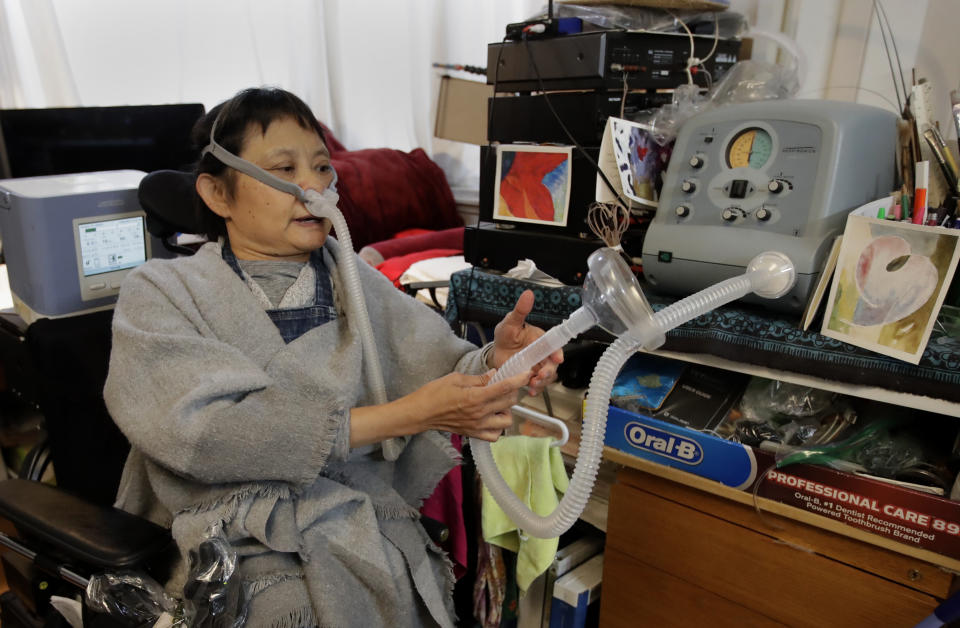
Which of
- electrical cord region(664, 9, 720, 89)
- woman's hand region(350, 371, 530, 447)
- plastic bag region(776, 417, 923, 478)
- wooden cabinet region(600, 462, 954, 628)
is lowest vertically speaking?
wooden cabinet region(600, 462, 954, 628)

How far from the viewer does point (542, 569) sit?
4.53ft

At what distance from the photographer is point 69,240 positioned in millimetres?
1321

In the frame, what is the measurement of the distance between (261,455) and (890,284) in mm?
956

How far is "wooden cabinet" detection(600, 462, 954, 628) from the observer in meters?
1.11

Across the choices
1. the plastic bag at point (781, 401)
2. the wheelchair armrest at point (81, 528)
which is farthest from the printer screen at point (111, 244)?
the plastic bag at point (781, 401)

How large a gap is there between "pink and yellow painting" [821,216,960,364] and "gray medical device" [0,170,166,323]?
51.6 inches

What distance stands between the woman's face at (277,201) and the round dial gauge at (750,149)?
0.72m

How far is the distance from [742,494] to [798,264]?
0.41 metres

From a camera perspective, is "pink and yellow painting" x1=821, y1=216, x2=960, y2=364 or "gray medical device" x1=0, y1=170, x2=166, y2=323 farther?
"gray medical device" x1=0, y1=170, x2=166, y2=323

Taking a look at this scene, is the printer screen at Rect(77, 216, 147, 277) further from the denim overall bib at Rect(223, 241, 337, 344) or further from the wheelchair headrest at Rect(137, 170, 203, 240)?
the denim overall bib at Rect(223, 241, 337, 344)

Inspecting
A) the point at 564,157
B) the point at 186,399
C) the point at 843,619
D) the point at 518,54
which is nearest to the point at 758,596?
the point at 843,619

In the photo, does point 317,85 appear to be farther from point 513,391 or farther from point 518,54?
point 513,391

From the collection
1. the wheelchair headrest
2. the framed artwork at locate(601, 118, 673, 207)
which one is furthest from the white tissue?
the wheelchair headrest

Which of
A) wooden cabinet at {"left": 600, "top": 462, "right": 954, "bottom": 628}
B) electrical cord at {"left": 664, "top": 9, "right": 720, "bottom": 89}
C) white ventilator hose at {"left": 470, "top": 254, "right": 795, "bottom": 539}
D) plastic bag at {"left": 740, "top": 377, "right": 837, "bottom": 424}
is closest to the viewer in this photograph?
white ventilator hose at {"left": 470, "top": 254, "right": 795, "bottom": 539}
